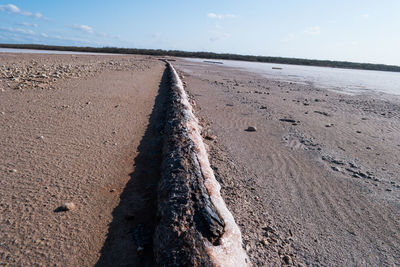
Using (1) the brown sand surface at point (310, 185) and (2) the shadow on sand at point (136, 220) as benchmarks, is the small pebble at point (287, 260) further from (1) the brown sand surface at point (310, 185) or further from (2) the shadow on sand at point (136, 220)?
(2) the shadow on sand at point (136, 220)

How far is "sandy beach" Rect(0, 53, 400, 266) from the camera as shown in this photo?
91.0 inches

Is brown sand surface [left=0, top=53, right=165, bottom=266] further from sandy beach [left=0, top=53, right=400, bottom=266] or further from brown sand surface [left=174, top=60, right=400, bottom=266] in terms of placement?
brown sand surface [left=174, top=60, right=400, bottom=266]

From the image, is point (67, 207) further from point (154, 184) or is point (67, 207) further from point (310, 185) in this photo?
point (310, 185)

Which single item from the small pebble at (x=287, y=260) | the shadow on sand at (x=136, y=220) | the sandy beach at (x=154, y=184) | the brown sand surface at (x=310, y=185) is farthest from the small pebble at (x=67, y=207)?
the small pebble at (x=287, y=260)

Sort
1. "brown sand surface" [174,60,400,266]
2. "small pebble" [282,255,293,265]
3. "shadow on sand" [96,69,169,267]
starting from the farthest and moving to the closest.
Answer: "brown sand surface" [174,60,400,266] < "small pebble" [282,255,293,265] < "shadow on sand" [96,69,169,267]

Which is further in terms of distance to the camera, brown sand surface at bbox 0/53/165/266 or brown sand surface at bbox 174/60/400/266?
brown sand surface at bbox 174/60/400/266

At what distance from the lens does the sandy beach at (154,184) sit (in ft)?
7.59

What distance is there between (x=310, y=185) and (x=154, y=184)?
222cm

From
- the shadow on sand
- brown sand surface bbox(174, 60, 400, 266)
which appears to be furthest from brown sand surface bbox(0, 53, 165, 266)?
brown sand surface bbox(174, 60, 400, 266)

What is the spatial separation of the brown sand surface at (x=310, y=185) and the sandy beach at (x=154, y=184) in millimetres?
18

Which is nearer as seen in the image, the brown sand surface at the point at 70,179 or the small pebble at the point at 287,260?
the brown sand surface at the point at 70,179

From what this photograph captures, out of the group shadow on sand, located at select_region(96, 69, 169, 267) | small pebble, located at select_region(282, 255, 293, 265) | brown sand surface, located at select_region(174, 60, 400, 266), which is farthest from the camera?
brown sand surface, located at select_region(174, 60, 400, 266)

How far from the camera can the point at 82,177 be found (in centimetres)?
324

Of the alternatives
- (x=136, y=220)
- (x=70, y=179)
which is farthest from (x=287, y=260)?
(x=70, y=179)
